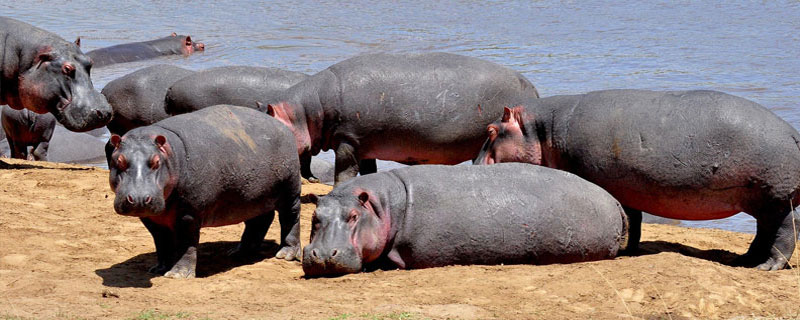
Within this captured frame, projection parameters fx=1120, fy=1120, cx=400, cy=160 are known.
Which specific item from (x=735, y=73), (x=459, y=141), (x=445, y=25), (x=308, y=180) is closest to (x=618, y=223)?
(x=459, y=141)

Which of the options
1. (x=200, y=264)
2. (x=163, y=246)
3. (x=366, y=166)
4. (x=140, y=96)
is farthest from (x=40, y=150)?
(x=163, y=246)

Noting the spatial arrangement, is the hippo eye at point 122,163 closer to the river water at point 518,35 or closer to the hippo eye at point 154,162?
the hippo eye at point 154,162

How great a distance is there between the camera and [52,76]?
9914 millimetres

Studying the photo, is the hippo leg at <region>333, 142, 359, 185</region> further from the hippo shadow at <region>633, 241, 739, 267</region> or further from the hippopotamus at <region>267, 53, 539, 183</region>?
the hippo shadow at <region>633, 241, 739, 267</region>

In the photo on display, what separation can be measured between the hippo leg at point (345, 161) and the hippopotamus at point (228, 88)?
3.66 feet

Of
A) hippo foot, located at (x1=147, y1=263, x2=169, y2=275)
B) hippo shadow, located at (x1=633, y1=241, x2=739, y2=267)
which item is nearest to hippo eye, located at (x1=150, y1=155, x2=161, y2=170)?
hippo foot, located at (x1=147, y1=263, x2=169, y2=275)

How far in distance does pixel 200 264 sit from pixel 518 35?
15738 millimetres

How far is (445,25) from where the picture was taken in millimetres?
24844

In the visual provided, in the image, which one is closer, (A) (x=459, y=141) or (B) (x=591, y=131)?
(B) (x=591, y=131)

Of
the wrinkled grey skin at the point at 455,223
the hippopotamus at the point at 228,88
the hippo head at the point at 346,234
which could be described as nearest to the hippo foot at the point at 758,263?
the wrinkled grey skin at the point at 455,223

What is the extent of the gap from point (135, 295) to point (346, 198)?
1433mm

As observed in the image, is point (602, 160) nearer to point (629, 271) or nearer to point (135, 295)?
point (629, 271)

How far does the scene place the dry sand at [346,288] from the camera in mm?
5555

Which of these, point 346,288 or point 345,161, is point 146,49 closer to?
point 345,161
